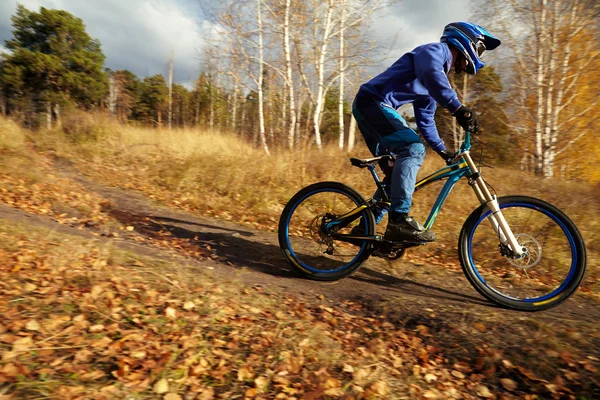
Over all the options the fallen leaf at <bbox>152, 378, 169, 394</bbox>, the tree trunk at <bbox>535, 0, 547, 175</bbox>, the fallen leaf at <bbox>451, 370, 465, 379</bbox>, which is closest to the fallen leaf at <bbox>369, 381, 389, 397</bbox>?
the fallen leaf at <bbox>451, 370, 465, 379</bbox>

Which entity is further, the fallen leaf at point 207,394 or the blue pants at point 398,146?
the blue pants at point 398,146

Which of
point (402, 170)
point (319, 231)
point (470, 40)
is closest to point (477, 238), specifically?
point (402, 170)

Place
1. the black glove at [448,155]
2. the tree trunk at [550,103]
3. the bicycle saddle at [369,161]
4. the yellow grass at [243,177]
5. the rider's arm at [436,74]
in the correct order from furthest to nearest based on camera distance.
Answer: the tree trunk at [550,103]
the yellow grass at [243,177]
the bicycle saddle at [369,161]
the black glove at [448,155]
the rider's arm at [436,74]

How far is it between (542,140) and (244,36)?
1001cm

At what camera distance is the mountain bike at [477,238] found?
9.74 ft

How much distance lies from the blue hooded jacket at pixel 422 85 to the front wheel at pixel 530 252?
0.86 m

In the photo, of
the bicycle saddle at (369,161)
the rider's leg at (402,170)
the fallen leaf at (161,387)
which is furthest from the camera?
the bicycle saddle at (369,161)

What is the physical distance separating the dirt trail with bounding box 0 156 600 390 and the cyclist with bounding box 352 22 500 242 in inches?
23.9

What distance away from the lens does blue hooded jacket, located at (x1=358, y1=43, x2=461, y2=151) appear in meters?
2.95

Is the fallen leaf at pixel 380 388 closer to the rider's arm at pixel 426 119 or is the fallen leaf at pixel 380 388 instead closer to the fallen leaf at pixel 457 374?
the fallen leaf at pixel 457 374

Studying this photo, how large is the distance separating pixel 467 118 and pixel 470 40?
2.36ft

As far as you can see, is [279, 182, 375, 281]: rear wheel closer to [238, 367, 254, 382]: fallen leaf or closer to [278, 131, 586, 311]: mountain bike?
[278, 131, 586, 311]: mountain bike

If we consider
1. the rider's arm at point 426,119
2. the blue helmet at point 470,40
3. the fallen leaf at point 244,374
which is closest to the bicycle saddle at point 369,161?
the rider's arm at point 426,119

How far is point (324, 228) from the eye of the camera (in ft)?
12.3
